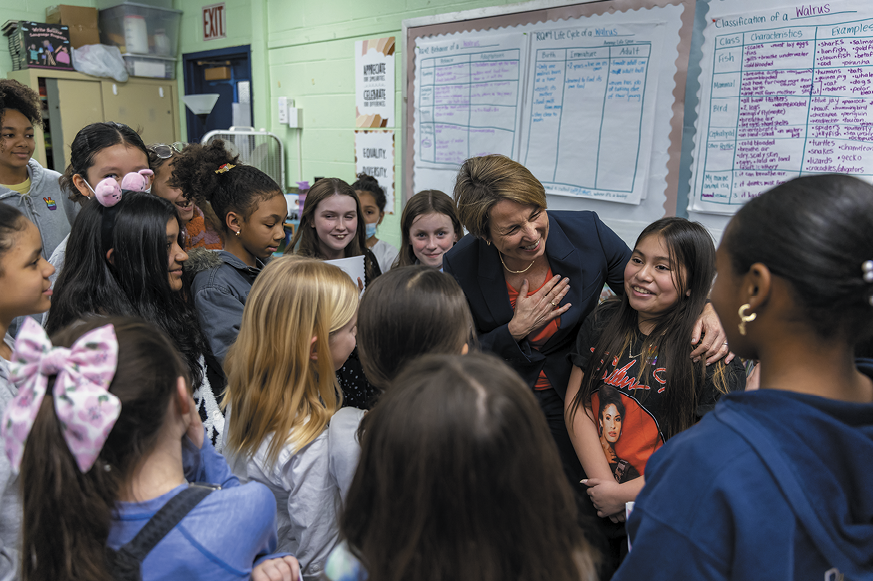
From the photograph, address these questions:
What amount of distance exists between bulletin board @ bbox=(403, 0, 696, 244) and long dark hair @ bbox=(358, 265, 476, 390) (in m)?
1.68

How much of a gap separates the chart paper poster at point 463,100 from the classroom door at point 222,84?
172 cm

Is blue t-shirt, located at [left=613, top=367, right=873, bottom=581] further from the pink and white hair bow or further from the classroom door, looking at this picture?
the classroom door

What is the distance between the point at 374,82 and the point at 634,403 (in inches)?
107

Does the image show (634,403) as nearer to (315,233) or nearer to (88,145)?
(315,233)

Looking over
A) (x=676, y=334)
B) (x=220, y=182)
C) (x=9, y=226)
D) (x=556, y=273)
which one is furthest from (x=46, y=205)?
(x=676, y=334)

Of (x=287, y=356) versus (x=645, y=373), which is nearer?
(x=287, y=356)

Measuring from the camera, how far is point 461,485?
579mm

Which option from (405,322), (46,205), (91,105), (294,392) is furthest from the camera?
(91,105)

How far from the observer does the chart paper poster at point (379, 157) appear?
11.2ft

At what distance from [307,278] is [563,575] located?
815 millimetres

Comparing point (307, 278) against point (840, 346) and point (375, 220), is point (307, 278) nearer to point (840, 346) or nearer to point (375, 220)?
point (840, 346)

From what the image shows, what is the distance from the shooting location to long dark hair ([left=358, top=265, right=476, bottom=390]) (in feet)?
3.19

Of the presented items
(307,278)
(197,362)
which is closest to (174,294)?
(197,362)

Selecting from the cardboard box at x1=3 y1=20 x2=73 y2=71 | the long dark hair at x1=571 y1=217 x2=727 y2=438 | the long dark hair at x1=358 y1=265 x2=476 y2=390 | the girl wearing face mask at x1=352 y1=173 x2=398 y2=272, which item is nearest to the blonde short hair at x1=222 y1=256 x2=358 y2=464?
the long dark hair at x1=358 y1=265 x2=476 y2=390
